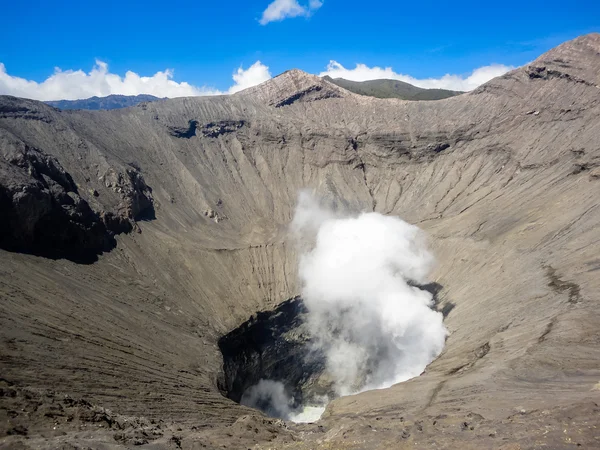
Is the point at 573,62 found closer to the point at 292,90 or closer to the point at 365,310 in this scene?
the point at 292,90

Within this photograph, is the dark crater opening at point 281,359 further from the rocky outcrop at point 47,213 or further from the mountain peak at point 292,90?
the mountain peak at point 292,90

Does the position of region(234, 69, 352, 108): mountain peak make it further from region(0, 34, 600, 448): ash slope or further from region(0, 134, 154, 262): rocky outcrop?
region(0, 134, 154, 262): rocky outcrop

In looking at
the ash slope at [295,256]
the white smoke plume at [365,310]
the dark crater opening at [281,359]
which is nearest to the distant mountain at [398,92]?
the ash slope at [295,256]

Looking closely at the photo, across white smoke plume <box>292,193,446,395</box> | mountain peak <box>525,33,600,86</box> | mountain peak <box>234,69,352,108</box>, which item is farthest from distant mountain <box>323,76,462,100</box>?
white smoke plume <box>292,193,446,395</box>

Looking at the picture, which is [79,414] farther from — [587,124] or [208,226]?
[587,124]

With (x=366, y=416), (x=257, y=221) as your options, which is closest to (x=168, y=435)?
(x=366, y=416)

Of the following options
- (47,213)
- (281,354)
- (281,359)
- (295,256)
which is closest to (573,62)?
(295,256)

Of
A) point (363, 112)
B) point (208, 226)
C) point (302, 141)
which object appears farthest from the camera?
point (363, 112)
